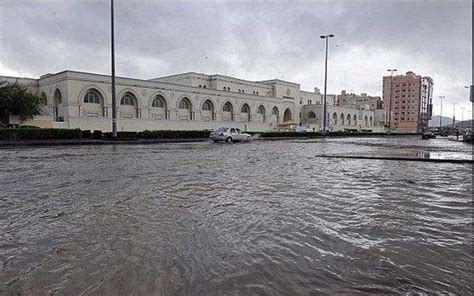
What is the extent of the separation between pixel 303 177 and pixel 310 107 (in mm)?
79359

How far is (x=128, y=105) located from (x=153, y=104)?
393cm

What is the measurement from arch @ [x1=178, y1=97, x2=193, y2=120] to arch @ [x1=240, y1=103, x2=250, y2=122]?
12.8 meters

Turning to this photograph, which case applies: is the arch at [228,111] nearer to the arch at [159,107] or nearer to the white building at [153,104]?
the white building at [153,104]

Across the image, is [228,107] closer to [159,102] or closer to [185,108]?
[185,108]

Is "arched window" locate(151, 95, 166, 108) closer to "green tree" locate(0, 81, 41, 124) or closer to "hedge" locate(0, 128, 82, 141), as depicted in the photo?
"green tree" locate(0, 81, 41, 124)

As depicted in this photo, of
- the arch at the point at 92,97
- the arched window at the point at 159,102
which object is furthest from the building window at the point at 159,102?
the arch at the point at 92,97

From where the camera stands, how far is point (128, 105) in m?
48.3

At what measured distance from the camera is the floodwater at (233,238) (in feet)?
10.8

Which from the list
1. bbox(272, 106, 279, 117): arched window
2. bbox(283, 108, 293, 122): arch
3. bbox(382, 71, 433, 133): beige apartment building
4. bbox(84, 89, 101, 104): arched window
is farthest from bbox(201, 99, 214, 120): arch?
bbox(382, 71, 433, 133): beige apartment building

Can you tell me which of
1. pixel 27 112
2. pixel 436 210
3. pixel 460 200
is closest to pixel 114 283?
pixel 436 210

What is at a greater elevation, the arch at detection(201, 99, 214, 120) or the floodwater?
the arch at detection(201, 99, 214, 120)

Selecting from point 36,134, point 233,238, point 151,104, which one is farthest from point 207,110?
point 233,238

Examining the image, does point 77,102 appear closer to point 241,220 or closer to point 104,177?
point 104,177

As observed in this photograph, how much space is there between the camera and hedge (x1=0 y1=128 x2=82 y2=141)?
2488cm
